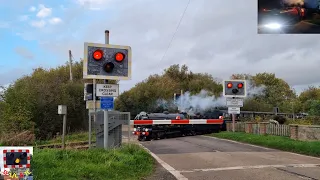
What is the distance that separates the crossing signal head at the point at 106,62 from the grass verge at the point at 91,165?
224 cm

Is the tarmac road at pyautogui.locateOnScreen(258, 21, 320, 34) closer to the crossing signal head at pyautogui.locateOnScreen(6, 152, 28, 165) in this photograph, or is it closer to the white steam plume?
the crossing signal head at pyautogui.locateOnScreen(6, 152, 28, 165)

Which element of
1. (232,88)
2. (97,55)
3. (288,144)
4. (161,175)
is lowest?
(161,175)

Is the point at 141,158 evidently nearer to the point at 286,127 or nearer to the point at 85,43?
the point at 85,43

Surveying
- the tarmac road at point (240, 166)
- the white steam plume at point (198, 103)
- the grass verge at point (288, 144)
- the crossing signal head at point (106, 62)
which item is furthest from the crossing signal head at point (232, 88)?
the white steam plume at point (198, 103)

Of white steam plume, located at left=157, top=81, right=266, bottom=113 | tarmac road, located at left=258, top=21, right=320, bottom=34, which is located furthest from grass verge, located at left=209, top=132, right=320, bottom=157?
white steam plume, located at left=157, top=81, right=266, bottom=113

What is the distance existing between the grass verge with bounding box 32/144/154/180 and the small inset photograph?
7.76 metres

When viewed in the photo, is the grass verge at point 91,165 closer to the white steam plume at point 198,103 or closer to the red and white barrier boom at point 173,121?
the red and white barrier boom at point 173,121

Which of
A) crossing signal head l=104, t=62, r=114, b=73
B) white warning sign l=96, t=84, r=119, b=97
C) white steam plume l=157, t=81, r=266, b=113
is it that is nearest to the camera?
crossing signal head l=104, t=62, r=114, b=73

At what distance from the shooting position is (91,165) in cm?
936

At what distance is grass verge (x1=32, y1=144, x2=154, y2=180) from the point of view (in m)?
8.45

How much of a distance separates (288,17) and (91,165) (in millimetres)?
10526

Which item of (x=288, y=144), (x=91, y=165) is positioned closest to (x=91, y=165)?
(x=91, y=165)

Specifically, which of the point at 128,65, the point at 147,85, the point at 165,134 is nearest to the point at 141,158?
the point at 128,65

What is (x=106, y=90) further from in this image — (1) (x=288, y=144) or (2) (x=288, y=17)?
(1) (x=288, y=144)
